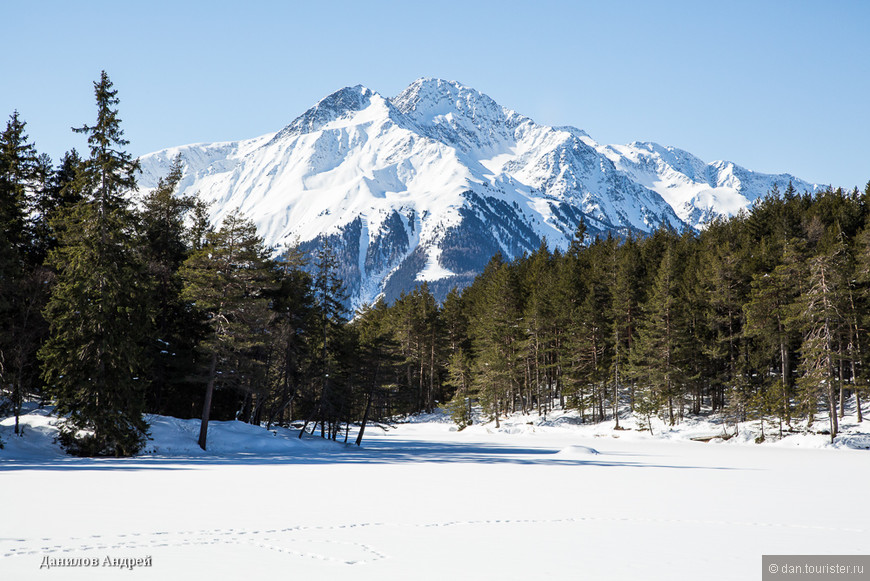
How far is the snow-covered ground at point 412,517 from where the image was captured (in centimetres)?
879

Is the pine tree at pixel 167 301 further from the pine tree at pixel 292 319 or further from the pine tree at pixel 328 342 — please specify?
the pine tree at pixel 328 342

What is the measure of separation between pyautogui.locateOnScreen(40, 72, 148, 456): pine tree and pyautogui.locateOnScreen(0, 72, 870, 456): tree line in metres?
0.09

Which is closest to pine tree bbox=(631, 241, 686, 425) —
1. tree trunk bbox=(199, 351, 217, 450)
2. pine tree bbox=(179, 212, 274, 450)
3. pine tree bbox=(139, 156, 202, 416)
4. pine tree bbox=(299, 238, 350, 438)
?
pine tree bbox=(299, 238, 350, 438)

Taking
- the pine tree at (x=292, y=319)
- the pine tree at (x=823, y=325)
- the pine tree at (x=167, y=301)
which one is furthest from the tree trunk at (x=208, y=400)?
the pine tree at (x=823, y=325)

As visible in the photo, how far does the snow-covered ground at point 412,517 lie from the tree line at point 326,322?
5.07 meters

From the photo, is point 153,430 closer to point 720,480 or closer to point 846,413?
point 720,480

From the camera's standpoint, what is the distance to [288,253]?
43625 mm

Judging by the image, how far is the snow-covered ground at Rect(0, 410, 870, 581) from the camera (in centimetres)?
879

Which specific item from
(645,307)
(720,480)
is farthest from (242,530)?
(645,307)

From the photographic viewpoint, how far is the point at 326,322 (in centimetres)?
4309

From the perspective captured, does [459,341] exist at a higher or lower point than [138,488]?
higher

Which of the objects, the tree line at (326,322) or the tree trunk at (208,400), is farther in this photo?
the tree trunk at (208,400)

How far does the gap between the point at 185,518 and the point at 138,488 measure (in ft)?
18.2

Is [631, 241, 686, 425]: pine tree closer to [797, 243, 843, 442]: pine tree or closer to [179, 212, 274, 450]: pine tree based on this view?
[797, 243, 843, 442]: pine tree
